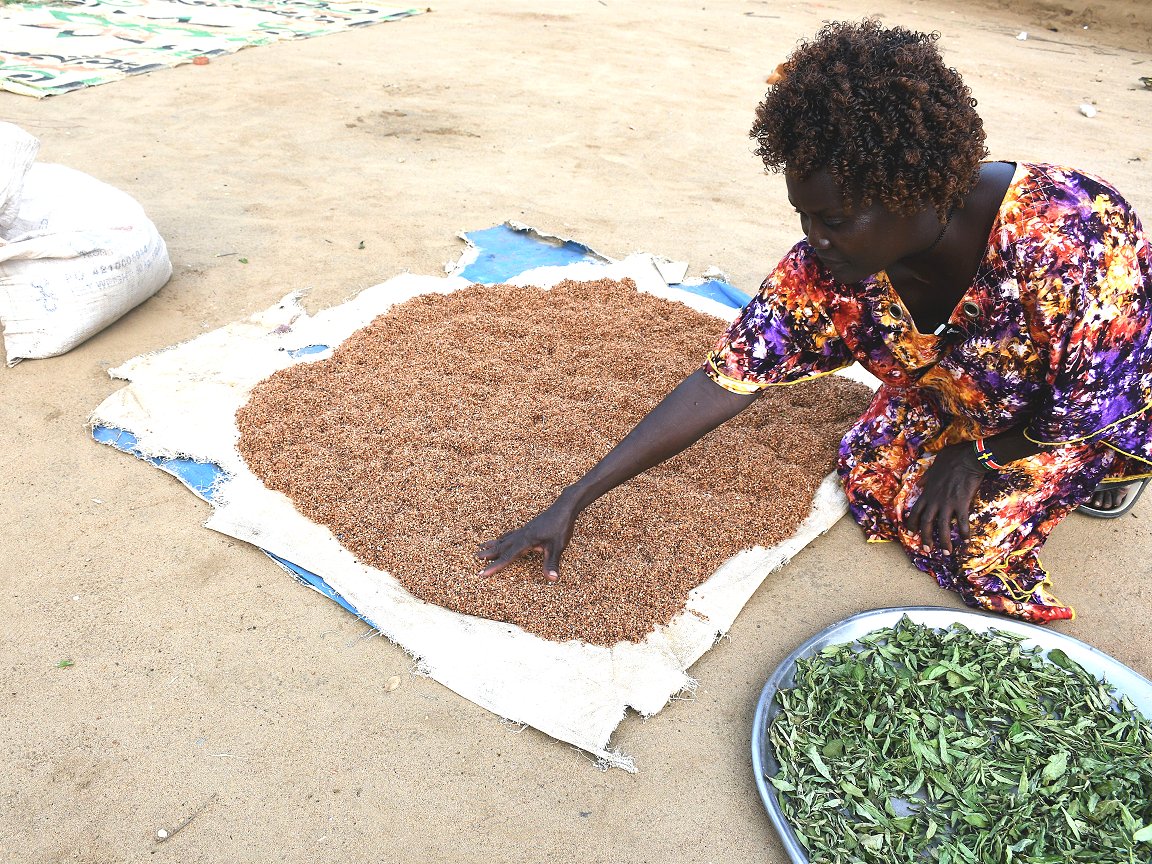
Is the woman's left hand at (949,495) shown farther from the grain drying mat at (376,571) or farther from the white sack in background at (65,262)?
the white sack in background at (65,262)

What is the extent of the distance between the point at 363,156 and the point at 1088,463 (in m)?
3.94

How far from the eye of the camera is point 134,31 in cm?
677

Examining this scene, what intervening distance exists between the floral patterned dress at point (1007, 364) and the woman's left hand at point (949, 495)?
0.17 feet

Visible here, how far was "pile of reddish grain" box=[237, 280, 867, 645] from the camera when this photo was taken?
2.16 meters

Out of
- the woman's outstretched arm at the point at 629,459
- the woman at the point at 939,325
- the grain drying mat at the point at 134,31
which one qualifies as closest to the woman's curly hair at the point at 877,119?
the woman at the point at 939,325

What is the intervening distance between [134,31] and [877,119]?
7069 millimetres

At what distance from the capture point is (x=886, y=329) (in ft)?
6.90

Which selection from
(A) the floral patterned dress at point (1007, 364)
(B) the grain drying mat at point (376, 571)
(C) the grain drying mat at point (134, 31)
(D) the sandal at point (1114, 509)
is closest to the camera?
(A) the floral patterned dress at point (1007, 364)

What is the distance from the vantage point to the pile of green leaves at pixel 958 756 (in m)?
1.59

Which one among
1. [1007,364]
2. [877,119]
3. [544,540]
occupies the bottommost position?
[544,540]

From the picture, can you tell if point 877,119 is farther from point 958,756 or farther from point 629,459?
point 958,756

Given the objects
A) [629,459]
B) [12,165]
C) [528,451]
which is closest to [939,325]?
[629,459]

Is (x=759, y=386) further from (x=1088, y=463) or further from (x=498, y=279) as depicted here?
(x=498, y=279)

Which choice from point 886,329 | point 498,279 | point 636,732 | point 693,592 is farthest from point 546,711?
point 498,279
